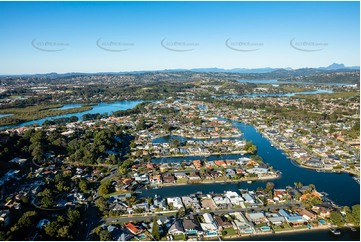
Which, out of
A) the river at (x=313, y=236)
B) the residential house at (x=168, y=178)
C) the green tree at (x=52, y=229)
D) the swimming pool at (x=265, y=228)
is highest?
the green tree at (x=52, y=229)

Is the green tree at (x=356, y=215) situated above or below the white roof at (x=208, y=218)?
above

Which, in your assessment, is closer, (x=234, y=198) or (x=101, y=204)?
(x=101, y=204)

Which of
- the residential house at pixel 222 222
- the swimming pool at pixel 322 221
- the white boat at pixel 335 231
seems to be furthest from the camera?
the swimming pool at pixel 322 221

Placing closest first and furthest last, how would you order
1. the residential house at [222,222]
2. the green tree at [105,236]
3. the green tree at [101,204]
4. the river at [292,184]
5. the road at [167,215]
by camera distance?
the green tree at [105,236] < the residential house at [222,222] < the road at [167,215] < the green tree at [101,204] < the river at [292,184]

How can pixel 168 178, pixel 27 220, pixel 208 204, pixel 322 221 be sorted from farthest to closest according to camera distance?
pixel 168 178
pixel 208 204
pixel 322 221
pixel 27 220

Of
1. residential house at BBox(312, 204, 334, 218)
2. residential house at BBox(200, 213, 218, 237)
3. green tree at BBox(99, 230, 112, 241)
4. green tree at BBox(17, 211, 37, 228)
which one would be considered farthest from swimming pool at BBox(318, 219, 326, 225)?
green tree at BBox(17, 211, 37, 228)

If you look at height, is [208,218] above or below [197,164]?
below

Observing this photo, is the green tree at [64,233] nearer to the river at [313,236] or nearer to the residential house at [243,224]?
the river at [313,236]

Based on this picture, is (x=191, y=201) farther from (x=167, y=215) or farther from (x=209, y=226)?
(x=209, y=226)

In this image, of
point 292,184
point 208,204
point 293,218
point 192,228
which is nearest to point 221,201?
point 208,204

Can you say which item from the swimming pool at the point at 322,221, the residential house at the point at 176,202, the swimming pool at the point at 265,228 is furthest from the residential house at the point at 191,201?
the swimming pool at the point at 322,221

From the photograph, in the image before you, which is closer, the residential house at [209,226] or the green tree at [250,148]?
the residential house at [209,226]

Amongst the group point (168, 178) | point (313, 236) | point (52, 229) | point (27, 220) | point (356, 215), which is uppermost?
point (27, 220)
